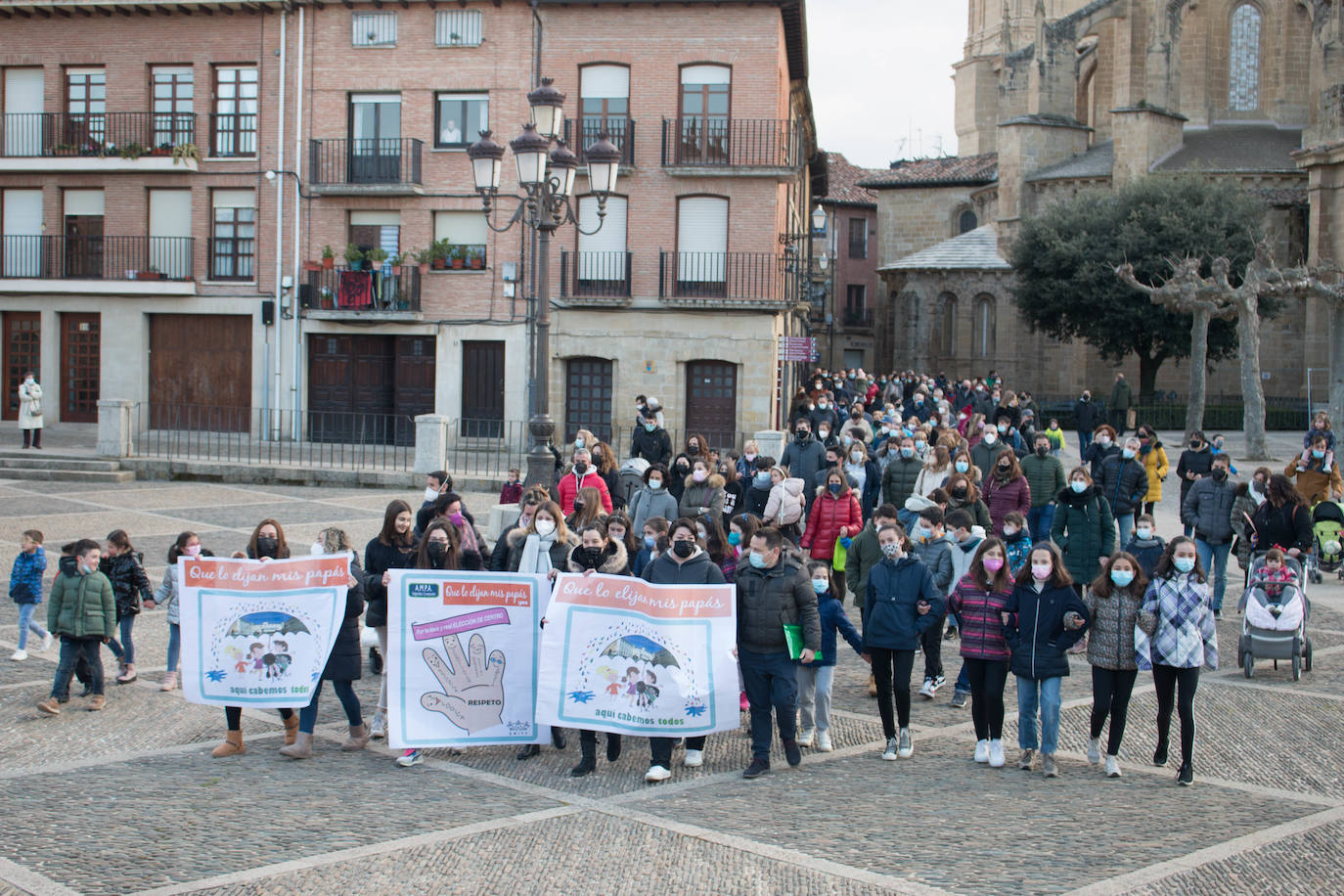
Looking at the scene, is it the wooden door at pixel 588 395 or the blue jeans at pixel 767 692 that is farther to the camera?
the wooden door at pixel 588 395

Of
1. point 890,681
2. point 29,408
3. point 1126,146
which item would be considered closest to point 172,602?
point 890,681

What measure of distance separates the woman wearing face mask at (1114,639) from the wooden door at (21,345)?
1197 inches

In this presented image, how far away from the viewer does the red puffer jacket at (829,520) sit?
39.8 feet

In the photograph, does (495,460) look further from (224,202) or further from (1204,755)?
(1204,755)

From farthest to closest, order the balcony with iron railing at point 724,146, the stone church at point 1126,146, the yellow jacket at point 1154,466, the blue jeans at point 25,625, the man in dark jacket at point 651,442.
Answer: the stone church at point 1126,146 → the balcony with iron railing at point 724,146 → the yellow jacket at point 1154,466 → the man in dark jacket at point 651,442 → the blue jeans at point 25,625

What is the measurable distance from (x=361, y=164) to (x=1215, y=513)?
22.6m

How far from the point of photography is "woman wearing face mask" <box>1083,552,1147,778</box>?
842cm

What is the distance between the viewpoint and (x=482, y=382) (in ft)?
102

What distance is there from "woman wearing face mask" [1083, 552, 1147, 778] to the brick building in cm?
2141

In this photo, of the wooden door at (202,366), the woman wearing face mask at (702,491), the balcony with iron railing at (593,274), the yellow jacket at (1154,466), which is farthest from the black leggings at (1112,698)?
the wooden door at (202,366)

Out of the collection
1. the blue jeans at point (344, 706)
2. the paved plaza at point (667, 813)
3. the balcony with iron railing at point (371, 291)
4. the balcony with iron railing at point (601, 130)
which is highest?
the balcony with iron railing at point (601, 130)

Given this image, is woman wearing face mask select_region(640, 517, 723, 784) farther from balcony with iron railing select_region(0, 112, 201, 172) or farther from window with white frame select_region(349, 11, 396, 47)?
balcony with iron railing select_region(0, 112, 201, 172)

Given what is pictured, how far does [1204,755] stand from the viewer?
29.3 feet

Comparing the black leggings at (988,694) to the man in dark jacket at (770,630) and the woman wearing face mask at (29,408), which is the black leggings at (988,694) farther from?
the woman wearing face mask at (29,408)
